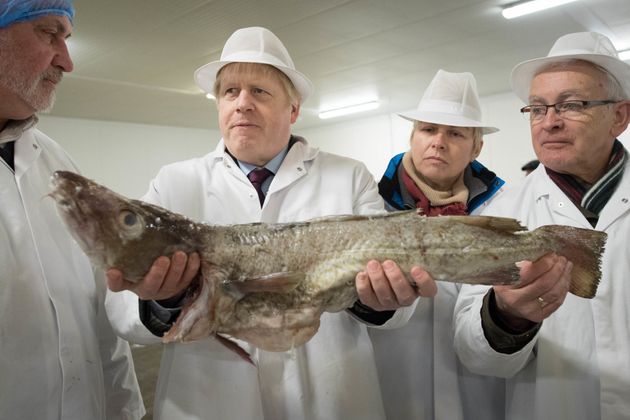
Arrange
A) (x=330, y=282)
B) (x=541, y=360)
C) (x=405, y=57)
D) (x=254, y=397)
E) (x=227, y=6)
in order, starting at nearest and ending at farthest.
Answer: (x=330, y=282)
(x=254, y=397)
(x=541, y=360)
(x=227, y=6)
(x=405, y=57)

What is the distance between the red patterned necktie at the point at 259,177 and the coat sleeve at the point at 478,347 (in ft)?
3.41

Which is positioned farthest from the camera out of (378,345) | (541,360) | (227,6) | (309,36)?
(309,36)

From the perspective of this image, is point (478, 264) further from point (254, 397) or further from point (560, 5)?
point (560, 5)

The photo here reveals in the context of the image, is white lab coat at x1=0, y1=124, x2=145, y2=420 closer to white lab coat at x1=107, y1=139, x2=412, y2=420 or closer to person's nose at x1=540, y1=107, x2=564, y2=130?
white lab coat at x1=107, y1=139, x2=412, y2=420

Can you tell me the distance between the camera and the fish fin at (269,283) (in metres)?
1.40

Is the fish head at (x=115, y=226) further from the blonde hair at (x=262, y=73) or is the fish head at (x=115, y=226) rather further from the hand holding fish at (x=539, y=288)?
the hand holding fish at (x=539, y=288)

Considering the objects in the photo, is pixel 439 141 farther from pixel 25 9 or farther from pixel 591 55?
pixel 25 9

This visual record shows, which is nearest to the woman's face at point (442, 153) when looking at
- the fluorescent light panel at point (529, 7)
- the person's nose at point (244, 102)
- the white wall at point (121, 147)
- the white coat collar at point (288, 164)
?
the white coat collar at point (288, 164)

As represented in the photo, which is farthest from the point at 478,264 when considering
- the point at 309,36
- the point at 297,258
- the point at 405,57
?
the point at 405,57

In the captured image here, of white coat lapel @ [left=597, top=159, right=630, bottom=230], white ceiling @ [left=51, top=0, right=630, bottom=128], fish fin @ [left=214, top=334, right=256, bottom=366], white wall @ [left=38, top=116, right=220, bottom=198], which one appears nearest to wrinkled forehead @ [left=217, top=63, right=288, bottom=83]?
fish fin @ [left=214, top=334, right=256, bottom=366]

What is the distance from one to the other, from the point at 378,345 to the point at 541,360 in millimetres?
784

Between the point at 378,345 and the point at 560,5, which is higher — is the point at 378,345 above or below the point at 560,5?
below

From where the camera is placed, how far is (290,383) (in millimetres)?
1797

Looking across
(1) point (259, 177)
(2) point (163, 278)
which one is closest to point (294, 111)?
(1) point (259, 177)
